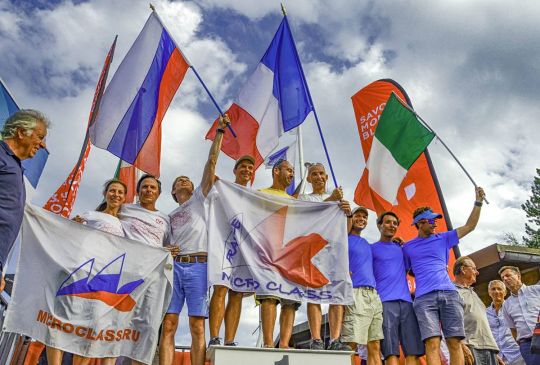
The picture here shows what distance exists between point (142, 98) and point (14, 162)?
12.3ft

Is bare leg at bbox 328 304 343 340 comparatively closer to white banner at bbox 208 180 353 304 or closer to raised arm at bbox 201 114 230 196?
white banner at bbox 208 180 353 304

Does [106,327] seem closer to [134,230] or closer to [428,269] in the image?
[134,230]

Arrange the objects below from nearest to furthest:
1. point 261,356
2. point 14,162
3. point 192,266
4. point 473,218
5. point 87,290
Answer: point 14,162, point 261,356, point 87,290, point 192,266, point 473,218

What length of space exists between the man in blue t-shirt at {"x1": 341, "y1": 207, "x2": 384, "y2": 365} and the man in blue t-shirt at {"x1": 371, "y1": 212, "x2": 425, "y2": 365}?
0.29 feet

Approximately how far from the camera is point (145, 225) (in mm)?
5270

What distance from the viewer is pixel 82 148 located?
664 centimetres

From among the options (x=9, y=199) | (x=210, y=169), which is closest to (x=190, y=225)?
(x=210, y=169)

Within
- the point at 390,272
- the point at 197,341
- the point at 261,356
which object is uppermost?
the point at 390,272

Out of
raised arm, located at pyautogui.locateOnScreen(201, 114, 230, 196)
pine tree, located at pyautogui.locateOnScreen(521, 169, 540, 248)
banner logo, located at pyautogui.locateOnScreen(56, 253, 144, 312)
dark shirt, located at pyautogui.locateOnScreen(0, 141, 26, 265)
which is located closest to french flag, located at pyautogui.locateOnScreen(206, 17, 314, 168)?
raised arm, located at pyautogui.locateOnScreen(201, 114, 230, 196)

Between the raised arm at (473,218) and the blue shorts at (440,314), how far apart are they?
2.58ft

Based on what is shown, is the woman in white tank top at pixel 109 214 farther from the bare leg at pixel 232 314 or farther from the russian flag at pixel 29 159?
the russian flag at pixel 29 159

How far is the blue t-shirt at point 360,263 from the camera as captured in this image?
570 centimetres

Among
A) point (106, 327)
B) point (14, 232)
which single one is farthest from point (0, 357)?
point (14, 232)

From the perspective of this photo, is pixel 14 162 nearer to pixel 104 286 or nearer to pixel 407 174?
pixel 104 286
